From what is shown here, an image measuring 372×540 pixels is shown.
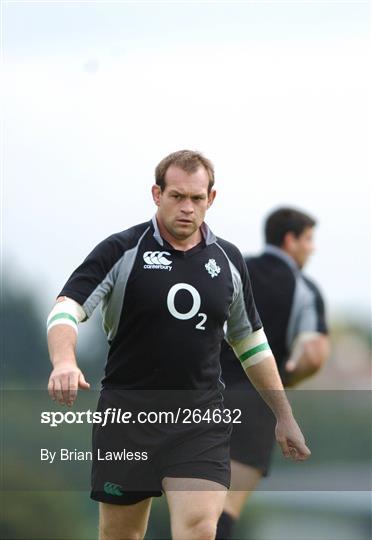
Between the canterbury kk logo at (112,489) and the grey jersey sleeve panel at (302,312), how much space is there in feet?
8.52

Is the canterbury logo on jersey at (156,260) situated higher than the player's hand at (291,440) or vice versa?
the canterbury logo on jersey at (156,260)

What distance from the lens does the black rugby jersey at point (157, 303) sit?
560 cm

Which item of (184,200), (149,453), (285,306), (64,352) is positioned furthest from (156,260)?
(285,306)

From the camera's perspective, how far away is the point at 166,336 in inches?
223

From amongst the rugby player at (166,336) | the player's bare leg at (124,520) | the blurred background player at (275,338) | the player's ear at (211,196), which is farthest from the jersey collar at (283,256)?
the player's bare leg at (124,520)

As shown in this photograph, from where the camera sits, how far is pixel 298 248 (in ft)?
27.8

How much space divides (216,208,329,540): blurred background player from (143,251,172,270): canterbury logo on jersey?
2.12 m

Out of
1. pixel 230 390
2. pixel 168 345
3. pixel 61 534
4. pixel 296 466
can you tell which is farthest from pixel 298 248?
pixel 61 534

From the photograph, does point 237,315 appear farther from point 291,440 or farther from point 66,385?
point 66,385

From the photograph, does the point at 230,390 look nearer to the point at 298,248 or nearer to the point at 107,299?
the point at 298,248

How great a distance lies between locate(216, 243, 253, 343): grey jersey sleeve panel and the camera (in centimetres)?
585

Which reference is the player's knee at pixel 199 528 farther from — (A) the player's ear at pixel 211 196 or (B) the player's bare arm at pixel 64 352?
(A) the player's ear at pixel 211 196

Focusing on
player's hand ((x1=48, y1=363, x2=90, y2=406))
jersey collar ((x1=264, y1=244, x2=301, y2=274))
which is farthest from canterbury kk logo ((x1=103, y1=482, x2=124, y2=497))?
jersey collar ((x1=264, y1=244, x2=301, y2=274))

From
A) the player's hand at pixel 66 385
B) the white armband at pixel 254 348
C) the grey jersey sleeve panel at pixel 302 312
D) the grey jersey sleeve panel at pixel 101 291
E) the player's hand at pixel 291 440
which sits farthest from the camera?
the grey jersey sleeve panel at pixel 302 312
